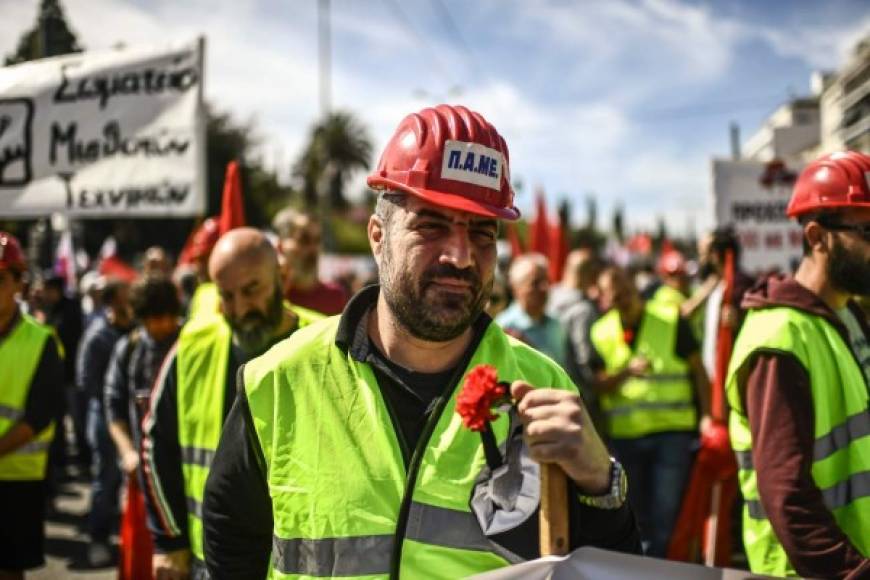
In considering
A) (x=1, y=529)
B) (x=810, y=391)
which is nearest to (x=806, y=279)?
(x=810, y=391)

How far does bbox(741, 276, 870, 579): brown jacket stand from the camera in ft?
6.81

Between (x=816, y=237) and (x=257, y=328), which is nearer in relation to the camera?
(x=816, y=237)

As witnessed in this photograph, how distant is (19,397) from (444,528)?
9.56ft

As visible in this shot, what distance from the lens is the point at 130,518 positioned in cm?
388

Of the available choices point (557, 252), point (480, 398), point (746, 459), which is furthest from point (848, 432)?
point (557, 252)

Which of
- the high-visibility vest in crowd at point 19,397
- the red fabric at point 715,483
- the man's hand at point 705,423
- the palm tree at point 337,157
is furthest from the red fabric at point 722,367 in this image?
the palm tree at point 337,157

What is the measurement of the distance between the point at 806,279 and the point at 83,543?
6128 mm

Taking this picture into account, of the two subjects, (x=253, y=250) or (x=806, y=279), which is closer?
(x=806, y=279)

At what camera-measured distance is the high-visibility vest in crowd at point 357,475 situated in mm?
1612

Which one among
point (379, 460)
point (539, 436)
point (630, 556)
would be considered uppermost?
point (539, 436)

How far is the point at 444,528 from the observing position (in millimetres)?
1612

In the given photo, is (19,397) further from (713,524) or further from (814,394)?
(713,524)

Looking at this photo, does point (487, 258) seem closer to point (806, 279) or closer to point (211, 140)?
point (806, 279)

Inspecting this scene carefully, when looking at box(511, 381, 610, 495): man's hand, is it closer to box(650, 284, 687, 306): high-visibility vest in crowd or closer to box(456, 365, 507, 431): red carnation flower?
box(456, 365, 507, 431): red carnation flower
